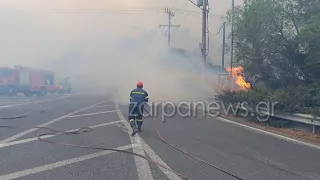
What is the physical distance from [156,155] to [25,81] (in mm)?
26430

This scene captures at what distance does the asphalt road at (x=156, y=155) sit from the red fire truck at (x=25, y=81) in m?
20.3

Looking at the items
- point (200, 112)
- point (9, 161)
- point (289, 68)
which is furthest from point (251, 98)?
point (9, 161)

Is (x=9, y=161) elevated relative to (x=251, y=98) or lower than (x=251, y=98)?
lower

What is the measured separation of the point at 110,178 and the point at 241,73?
11.5 m

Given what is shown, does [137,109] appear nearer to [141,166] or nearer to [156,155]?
[156,155]

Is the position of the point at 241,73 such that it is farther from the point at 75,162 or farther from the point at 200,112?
the point at 75,162

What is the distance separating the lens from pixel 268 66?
13281 mm

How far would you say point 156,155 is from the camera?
6.20 m

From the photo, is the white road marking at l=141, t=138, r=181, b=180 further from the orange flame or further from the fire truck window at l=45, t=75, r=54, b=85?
the fire truck window at l=45, t=75, r=54, b=85

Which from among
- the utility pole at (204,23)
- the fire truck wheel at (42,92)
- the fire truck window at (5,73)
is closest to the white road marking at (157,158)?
the utility pole at (204,23)

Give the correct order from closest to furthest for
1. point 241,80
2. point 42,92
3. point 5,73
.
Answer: point 241,80 < point 5,73 < point 42,92

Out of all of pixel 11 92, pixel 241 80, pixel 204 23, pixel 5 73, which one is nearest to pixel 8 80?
pixel 5 73

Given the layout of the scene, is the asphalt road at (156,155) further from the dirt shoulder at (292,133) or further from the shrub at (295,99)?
the shrub at (295,99)

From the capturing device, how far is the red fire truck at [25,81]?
27.8m
